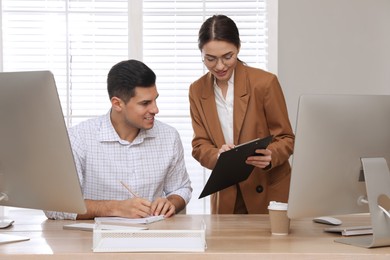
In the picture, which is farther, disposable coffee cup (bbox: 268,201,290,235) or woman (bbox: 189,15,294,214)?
woman (bbox: 189,15,294,214)

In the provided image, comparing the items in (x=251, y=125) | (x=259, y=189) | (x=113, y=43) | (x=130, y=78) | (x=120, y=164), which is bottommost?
(x=259, y=189)

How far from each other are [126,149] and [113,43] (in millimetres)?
1770

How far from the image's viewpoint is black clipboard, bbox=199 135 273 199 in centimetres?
240

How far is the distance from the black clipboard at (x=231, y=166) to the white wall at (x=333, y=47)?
1703 millimetres

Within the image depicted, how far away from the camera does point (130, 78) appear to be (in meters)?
2.69

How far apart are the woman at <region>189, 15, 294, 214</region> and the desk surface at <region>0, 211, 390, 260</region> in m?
0.53

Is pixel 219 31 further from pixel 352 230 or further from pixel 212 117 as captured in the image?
pixel 352 230

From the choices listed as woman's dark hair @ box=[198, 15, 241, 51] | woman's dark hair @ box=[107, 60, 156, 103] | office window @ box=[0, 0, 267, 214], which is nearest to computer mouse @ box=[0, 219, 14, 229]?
woman's dark hair @ box=[107, 60, 156, 103]

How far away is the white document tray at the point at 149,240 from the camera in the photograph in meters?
1.85

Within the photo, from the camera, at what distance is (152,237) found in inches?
76.9

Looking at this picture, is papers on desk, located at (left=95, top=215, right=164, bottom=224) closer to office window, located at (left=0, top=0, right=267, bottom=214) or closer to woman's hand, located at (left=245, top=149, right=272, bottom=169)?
woman's hand, located at (left=245, top=149, right=272, bottom=169)

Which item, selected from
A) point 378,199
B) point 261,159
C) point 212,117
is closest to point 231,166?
point 261,159

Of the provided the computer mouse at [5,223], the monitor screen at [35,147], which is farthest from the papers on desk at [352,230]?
the computer mouse at [5,223]

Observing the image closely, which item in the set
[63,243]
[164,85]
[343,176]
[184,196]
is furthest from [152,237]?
[164,85]
